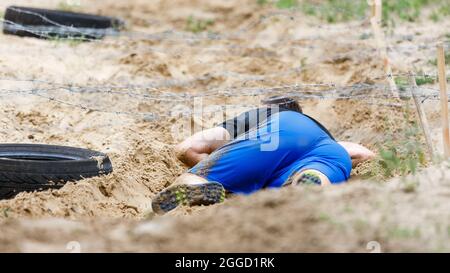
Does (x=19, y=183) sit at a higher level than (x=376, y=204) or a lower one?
lower

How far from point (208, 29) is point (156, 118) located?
3.93m

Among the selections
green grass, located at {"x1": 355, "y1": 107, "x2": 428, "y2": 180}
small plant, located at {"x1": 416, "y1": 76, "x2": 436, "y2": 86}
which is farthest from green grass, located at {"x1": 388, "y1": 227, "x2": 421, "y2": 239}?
small plant, located at {"x1": 416, "y1": 76, "x2": 436, "y2": 86}

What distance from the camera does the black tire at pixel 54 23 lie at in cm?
1033

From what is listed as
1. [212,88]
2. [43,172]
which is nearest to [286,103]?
[43,172]

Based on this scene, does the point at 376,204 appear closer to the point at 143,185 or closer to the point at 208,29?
the point at 143,185

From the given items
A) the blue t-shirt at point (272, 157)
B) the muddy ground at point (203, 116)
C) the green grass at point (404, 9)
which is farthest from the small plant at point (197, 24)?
the blue t-shirt at point (272, 157)

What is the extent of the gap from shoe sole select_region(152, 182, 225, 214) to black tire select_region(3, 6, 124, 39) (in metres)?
4.82

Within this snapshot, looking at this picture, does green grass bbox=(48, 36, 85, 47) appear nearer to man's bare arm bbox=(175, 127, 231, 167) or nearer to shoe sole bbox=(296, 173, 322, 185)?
man's bare arm bbox=(175, 127, 231, 167)

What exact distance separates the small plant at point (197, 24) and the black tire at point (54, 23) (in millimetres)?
1273

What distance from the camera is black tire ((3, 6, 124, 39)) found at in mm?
10328

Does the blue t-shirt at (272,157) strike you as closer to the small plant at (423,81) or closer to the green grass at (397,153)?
the green grass at (397,153)

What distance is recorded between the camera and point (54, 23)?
10.1m

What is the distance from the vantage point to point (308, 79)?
9.34m
